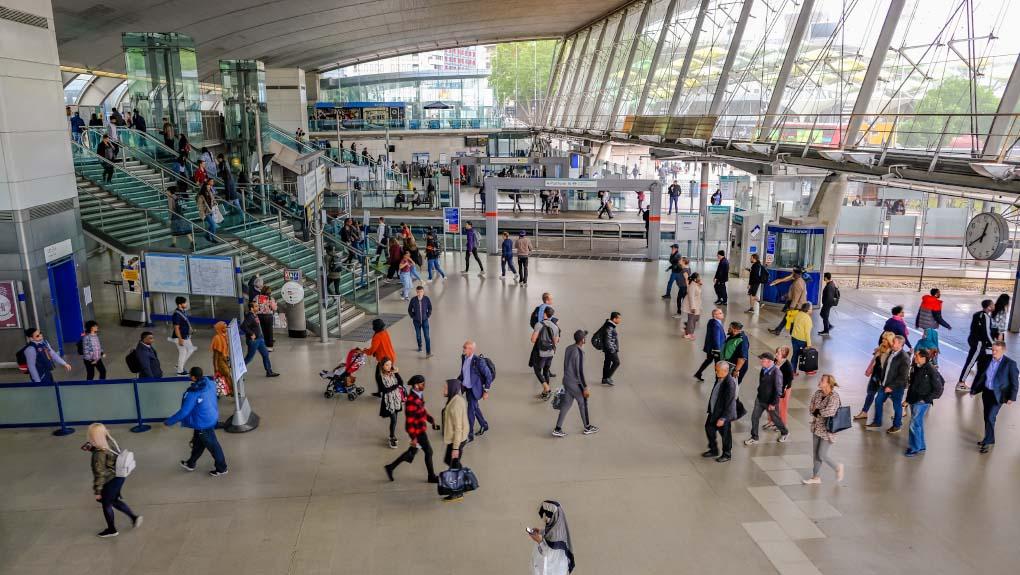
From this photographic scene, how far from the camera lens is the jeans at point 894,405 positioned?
9.00 meters

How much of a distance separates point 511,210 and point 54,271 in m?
20.6

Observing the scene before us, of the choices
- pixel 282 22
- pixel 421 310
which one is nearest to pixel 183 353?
pixel 421 310

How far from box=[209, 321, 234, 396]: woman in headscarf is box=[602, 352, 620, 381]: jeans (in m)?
5.35

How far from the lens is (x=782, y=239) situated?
16.6 m

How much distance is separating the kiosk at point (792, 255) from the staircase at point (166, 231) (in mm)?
9535

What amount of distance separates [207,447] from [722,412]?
19.0 ft

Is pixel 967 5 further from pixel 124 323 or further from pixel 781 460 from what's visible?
pixel 124 323

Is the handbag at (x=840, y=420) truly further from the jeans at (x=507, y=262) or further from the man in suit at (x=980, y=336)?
the jeans at (x=507, y=262)

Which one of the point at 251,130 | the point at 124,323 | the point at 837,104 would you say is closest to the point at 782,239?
the point at 837,104

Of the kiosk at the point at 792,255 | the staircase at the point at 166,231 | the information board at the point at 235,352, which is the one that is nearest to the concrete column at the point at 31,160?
the staircase at the point at 166,231

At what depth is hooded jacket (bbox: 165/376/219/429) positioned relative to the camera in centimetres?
772

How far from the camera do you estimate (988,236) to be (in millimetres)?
12828

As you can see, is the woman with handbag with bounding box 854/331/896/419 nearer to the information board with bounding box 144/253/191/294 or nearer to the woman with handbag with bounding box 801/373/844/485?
the woman with handbag with bounding box 801/373/844/485

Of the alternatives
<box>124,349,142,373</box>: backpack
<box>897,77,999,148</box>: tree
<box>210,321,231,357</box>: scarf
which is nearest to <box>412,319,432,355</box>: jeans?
<box>210,321,231,357</box>: scarf
